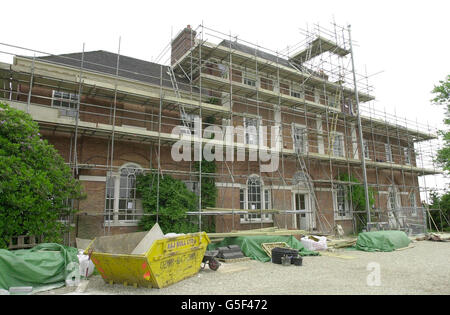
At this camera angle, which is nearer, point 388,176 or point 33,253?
point 33,253

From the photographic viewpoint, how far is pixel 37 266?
6879 mm

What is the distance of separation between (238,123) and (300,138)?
4.62 metres

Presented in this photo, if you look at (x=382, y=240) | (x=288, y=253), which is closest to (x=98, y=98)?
(x=288, y=253)

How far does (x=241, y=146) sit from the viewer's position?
1473 cm

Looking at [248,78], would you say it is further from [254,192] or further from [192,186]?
[192,186]

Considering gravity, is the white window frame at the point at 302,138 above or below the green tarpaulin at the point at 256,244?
above

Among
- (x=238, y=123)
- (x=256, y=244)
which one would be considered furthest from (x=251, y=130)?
(x=256, y=244)

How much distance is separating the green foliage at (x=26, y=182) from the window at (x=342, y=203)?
16.0 metres

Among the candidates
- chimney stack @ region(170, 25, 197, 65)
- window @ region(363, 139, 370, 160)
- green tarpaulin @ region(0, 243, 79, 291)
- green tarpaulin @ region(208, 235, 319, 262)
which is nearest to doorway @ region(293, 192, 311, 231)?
green tarpaulin @ region(208, 235, 319, 262)

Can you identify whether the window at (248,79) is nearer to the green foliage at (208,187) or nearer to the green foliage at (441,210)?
the green foliage at (208,187)

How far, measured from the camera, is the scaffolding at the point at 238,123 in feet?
39.9
